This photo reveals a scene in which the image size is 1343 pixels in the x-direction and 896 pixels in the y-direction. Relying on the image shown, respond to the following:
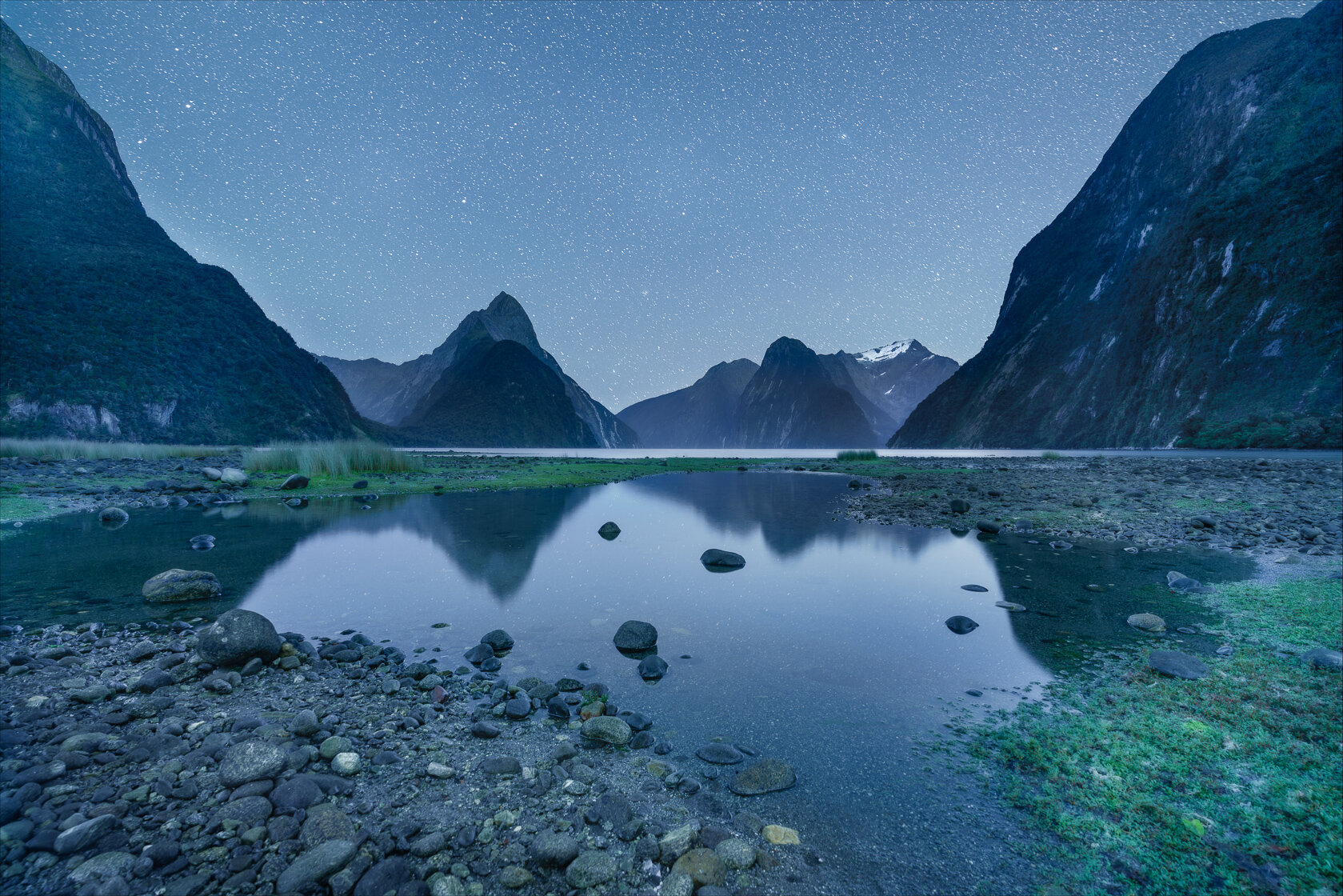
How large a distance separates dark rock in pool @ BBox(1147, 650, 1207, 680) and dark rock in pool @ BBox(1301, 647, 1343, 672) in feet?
4.20

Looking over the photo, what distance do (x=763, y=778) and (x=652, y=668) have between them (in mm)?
2955

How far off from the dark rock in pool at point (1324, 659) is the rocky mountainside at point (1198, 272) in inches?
4632

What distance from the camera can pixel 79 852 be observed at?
3.61m

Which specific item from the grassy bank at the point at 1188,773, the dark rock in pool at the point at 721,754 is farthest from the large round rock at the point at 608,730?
the grassy bank at the point at 1188,773

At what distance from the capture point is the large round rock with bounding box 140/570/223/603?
10.5 m

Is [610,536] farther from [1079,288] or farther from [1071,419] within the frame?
[1079,288]

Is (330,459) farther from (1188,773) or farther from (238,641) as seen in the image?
(1188,773)

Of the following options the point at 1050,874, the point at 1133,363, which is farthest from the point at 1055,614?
the point at 1133,363

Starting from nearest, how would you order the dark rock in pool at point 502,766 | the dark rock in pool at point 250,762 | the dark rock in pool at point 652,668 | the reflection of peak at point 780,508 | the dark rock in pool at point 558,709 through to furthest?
1. the dark rock in pool at point 250,762
2. the dark rock in pool at point 502,766
3. the dark rock in pool at point 558,709
4. the dark rock in pool at point 652,668
5. the reflection of peak at point 780,508

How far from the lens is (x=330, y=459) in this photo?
3875 centimetres

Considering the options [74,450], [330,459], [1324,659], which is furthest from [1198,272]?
[74,450]

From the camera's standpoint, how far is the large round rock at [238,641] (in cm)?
725

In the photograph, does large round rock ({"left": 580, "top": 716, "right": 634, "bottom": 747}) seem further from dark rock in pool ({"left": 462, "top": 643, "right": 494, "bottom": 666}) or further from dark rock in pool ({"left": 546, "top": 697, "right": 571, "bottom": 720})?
dark rock in pool ({"left": 462, "top": 643, "right": 494, "bottom": 666})

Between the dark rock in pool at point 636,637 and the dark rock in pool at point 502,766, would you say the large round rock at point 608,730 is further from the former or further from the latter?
the dark rock in pool at point 636,637
